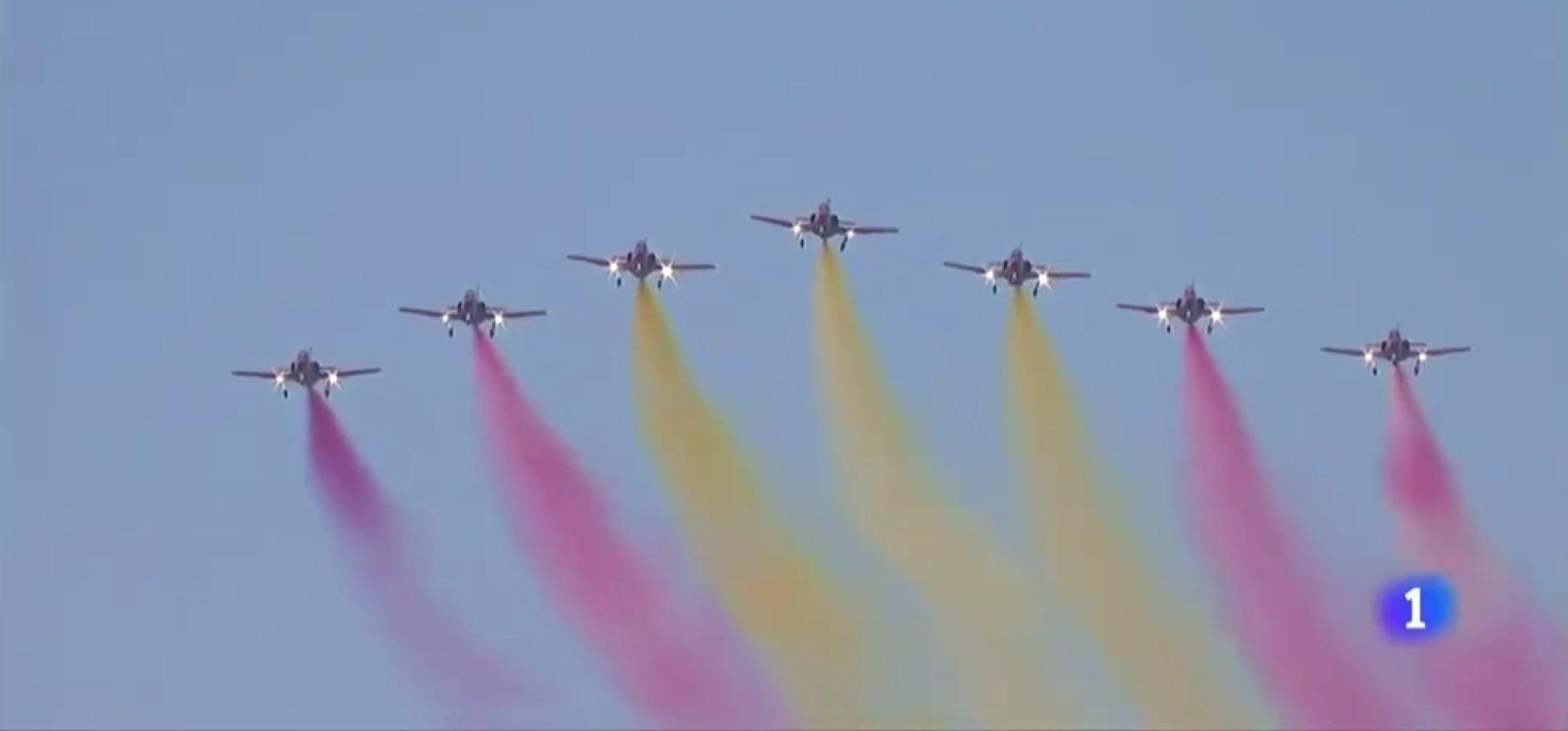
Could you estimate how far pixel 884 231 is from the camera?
119 m

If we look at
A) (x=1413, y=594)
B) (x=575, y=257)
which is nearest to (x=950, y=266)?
(x=575, y=257)

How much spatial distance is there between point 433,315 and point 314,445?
19.1ft

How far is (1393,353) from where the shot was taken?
123750 millimetres

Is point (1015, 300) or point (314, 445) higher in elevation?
point (1015, 300)

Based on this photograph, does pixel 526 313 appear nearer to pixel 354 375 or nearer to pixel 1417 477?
pixel 354 375

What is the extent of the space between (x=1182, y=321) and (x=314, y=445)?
28289 mm

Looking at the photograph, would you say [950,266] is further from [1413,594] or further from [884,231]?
[1413,594]

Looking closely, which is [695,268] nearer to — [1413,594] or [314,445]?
[314,445]

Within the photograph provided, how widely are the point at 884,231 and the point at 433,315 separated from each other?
48.6 ft

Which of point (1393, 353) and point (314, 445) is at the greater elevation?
point (1393, 353)

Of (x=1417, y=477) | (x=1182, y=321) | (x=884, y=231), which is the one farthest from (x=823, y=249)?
(x=1417, y=477)

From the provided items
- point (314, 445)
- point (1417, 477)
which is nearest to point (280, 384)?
point (314, 445)

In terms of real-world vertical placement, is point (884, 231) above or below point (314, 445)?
above

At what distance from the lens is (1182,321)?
401 feet
